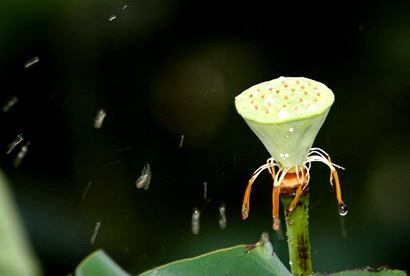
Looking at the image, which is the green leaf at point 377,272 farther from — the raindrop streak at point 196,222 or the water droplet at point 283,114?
the raindrop streak at point 196,222

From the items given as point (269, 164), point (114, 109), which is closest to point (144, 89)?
point (114, 109)

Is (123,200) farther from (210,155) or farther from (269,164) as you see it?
(269,164)

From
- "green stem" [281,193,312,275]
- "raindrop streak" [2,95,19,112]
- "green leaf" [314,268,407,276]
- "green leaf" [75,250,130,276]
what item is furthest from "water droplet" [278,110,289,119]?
"raindrop streak" [2,95,19,112]

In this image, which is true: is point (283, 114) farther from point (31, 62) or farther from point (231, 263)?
point (31, 62)

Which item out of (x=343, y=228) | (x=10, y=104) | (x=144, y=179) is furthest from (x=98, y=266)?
(x=10, y=104)

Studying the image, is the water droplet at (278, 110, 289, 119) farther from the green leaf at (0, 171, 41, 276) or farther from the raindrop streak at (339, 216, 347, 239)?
the raindrop streak at (339, 216, 347, 239)
